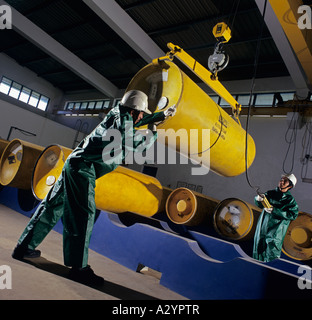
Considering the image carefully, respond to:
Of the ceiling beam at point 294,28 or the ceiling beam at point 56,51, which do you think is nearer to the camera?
the ceiling beam at point 294,28

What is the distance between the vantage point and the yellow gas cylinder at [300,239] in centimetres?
389

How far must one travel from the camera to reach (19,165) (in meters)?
3.96

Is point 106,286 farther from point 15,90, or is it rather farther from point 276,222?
point 15,90

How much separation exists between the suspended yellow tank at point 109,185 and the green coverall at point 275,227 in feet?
6.18

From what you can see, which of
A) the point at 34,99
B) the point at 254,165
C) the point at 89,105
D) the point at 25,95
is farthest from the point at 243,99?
the point at 25,95

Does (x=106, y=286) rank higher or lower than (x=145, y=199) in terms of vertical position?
lower

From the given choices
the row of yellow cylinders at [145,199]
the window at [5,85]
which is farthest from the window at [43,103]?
the row of yellow cylinders at [145,199]

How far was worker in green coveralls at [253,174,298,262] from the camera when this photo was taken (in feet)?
10.7

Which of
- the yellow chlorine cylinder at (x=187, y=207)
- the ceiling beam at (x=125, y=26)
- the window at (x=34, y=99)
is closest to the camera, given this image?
the yellow chlorine cylinder at (x=187, y=207)

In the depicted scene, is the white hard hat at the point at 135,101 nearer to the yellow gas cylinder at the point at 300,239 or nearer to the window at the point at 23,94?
the yellow gas cylinder at the point at 300,239

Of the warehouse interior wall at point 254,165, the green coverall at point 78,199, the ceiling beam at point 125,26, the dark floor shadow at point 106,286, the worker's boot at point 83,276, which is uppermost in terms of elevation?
the ceiling beam at point 125,26

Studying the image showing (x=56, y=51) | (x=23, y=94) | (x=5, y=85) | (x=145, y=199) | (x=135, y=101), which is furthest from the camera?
(x=23, y=94)

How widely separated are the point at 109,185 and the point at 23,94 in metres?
14.9
